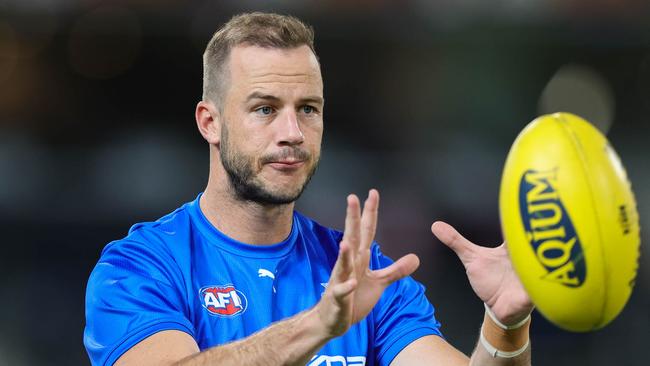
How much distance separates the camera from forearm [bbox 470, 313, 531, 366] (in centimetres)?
365

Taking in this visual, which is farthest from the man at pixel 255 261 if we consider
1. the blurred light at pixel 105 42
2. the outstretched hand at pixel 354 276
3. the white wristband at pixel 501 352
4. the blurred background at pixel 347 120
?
the blurred light at pixel 105 42

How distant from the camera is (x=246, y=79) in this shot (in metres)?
3.99

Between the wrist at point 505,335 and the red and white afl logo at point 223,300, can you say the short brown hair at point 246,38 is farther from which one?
the wrist at point 505,335

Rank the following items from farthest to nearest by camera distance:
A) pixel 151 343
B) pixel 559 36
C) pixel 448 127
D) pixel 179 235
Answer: pixel 559 36 < pixel 448 127 < pixel 179 235 < pixel 151 343

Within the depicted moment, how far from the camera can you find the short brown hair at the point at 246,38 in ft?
13.4

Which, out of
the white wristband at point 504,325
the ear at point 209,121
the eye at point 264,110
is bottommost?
the white wristband at point 504,325

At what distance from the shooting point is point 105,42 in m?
11.4

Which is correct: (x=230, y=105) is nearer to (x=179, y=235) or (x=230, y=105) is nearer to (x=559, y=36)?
(x=179, y=235)

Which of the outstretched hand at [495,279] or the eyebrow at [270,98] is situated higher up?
the eyebrow at [270,98]

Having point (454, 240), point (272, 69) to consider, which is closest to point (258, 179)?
point (272, 69)

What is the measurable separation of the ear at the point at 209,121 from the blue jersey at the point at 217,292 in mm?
329

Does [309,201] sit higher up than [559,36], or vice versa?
[559,36]

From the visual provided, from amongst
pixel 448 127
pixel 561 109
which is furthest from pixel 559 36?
pixel 448 127

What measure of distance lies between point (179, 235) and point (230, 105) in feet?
2.03
